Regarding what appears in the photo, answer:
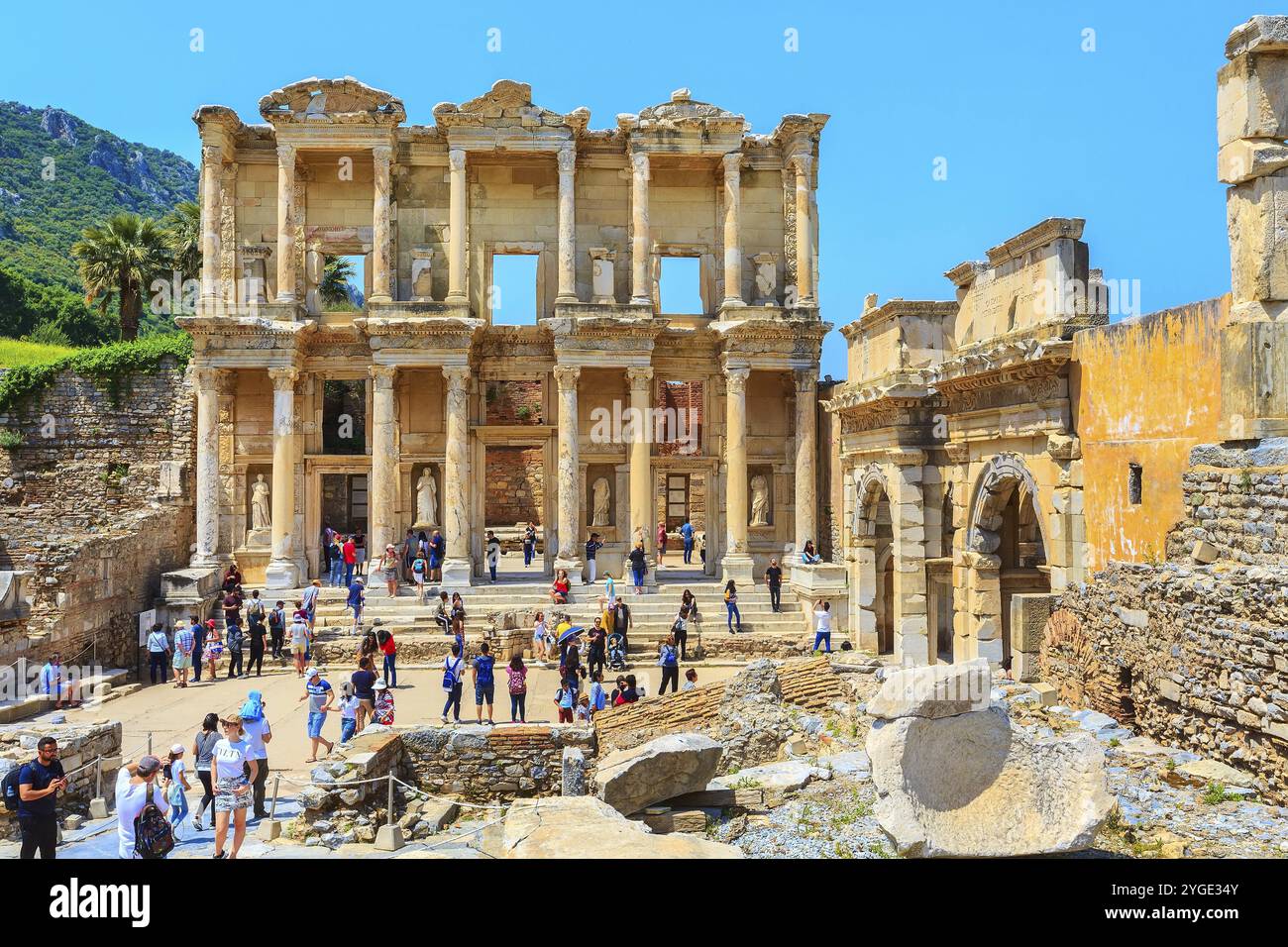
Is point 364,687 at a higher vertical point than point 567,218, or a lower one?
lower

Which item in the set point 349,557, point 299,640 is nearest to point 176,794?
point 299,640

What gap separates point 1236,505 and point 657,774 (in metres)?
6.06

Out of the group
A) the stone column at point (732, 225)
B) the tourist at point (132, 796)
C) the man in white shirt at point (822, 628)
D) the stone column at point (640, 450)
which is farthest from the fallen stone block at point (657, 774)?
the stone column at point (732, 225)

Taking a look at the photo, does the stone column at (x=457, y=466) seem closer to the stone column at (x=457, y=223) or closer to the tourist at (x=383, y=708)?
the stone column at (x=457, y=223)

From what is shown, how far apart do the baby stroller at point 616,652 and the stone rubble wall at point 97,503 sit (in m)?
10.2

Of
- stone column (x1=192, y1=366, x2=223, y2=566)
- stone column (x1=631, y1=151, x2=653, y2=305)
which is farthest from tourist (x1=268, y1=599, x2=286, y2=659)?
stone column (x1=631, y1=151, x2=653, y2=305)

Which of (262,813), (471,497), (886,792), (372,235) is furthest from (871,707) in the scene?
(372,235)

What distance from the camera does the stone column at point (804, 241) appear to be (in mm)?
26906

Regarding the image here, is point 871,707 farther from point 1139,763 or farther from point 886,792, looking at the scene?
point 1139,763

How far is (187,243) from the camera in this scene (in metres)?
35.4

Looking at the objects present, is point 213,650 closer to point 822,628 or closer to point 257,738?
point 257,738

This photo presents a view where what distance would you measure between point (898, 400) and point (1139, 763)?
9.51 metres

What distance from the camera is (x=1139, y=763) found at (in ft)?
30.4
